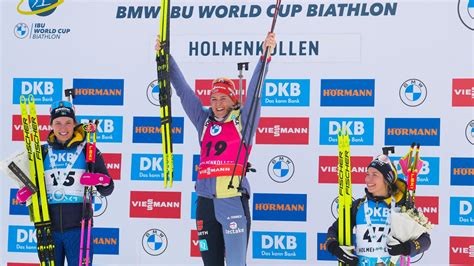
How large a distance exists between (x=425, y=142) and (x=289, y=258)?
1.40m

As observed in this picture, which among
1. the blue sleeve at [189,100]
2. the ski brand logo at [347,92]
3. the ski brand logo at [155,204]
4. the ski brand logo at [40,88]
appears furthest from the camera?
the ski brand logo at [40,88]

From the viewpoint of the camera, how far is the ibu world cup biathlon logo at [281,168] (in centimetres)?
598

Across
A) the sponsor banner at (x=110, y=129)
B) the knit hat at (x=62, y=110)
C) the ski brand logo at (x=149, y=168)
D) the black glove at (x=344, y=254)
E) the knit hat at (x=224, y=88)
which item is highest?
the knit hat at (x=224, y=88)

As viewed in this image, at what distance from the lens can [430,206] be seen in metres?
5.78

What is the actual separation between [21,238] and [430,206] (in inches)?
133

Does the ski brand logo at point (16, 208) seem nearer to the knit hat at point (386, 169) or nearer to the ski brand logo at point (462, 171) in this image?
the knit hat at point (386, 169)

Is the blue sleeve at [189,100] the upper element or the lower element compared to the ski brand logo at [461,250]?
upper

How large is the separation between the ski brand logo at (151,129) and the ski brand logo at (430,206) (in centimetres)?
195

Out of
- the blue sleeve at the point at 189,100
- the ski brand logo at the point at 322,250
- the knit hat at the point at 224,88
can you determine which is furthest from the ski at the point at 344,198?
the ski brand logo at the point at 322,250

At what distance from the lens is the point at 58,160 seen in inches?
192

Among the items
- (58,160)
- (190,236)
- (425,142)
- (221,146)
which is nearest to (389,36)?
(425,142)

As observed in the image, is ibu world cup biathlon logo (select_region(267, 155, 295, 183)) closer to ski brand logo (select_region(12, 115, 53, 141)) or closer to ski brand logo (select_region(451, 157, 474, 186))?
ski brand logo (select_region(451, 157, 474, 186))

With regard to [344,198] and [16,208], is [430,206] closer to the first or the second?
[344,198]

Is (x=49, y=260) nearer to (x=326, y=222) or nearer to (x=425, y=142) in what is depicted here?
(x=326, y=222)
